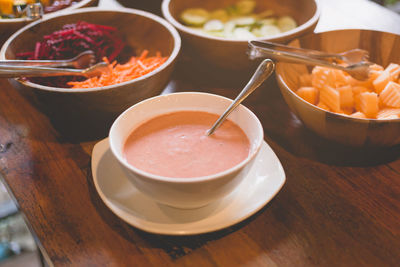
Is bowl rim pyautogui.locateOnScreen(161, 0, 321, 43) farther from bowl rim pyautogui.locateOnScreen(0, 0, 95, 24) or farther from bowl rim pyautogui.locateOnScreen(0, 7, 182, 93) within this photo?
bowl rim pyautogui.locateOnScreen(0, 0, 95, 24)

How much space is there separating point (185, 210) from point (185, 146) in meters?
0.15

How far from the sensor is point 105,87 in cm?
101

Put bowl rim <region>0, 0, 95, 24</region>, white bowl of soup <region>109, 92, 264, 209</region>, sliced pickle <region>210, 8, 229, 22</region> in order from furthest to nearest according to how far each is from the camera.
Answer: sliced pickle <region>210, 8, 229, 22</region>, bowl rim <region>0, 0, 95, 24</region>, white bowl of soup <region>109, 92, 264, 209</region>

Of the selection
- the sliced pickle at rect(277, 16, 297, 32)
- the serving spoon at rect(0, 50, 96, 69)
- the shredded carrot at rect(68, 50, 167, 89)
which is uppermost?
the sliced pickle at rect(277, 16, 297, 32)

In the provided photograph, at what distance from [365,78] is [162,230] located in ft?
2.50

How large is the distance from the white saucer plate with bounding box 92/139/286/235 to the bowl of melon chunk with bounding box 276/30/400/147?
177 mm

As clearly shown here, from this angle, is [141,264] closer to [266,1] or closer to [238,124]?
[238,124]

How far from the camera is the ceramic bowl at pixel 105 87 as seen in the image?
3.33 feet

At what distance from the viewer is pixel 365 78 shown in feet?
3.68

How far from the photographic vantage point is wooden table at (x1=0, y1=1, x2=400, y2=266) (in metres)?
0.84

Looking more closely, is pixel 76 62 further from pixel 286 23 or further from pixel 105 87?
pixel 286 23

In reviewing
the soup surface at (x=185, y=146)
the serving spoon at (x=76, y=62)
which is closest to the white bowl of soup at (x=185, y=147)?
the soup surface at (x=185, y=146)

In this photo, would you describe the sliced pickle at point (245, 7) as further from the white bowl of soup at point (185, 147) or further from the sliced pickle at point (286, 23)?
the white bowl of soup at point (185, 147)

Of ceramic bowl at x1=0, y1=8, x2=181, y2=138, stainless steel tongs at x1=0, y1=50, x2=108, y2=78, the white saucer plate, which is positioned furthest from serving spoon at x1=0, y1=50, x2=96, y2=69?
the white saucer plate
